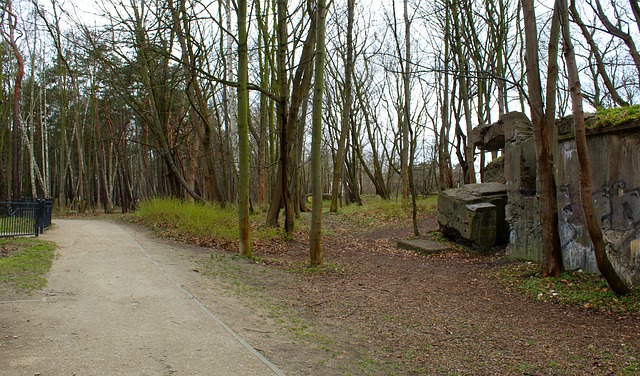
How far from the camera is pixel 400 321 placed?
6.13m

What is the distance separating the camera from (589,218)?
6.19 metres

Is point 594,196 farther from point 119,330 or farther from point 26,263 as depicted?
point 26,263

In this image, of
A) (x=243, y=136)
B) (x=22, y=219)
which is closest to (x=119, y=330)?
(x=243, y=136)

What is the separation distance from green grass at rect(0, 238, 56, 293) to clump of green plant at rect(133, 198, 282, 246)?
3531 mm

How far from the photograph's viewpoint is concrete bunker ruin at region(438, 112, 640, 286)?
6.94m

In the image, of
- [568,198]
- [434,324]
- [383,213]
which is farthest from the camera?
[383,213]

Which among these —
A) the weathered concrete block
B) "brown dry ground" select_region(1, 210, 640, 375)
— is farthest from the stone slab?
"brown dry ground" select_region(1, 210, 640, 375)

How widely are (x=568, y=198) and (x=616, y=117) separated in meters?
1.86

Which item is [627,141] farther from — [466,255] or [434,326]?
[466,255]

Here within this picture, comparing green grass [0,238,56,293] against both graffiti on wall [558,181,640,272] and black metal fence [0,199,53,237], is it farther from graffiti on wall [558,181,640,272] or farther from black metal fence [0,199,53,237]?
graffiti on wall [558,181,640,272]

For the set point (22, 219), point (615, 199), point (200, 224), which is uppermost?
point (615, 199)

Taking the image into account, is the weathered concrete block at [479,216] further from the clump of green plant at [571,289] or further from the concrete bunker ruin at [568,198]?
the clump of green plant at [571,289]

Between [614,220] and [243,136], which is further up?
[243,136]

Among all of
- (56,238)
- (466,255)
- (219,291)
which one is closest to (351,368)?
(219,291)
